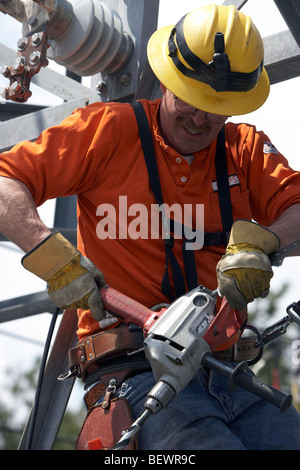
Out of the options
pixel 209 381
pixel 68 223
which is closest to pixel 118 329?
pixel 209 381

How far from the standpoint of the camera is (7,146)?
4773 millimetres

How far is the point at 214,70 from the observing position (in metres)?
3.47

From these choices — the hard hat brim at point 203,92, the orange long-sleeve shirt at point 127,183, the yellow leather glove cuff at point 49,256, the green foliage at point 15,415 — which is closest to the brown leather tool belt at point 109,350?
the orange long-sleeve shirt at point 127,183

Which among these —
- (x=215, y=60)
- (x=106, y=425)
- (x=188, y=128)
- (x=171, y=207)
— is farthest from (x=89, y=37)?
(x=106, y=425)

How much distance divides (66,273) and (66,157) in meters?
0.56

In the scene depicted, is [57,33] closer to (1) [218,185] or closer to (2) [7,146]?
(2) [7,146]

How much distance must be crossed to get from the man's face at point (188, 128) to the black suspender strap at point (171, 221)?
→ 11cm

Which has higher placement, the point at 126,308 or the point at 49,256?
the point at 49,256

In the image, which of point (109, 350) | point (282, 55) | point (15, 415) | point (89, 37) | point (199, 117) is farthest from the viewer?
point (15, 415)

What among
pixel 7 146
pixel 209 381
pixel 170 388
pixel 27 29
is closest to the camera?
pixel 170 388

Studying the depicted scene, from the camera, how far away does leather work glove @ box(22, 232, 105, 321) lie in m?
3.18

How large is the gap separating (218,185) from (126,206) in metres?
0.45

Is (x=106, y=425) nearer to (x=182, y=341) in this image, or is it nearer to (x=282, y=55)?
(x=182, y=341)

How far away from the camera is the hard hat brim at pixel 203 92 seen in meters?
3.50
